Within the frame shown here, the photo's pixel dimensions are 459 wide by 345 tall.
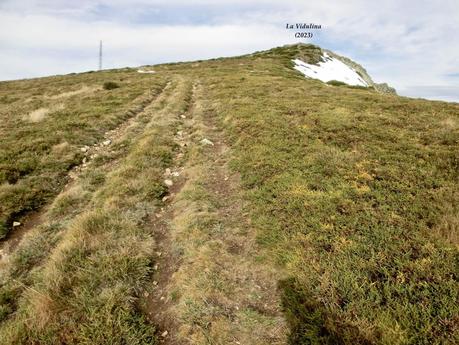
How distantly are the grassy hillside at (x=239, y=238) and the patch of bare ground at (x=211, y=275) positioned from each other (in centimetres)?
3

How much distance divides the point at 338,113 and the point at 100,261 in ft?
49.9

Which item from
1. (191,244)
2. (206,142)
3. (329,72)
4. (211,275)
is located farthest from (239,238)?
(329,72)

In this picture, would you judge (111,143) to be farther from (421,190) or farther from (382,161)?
(421,190)

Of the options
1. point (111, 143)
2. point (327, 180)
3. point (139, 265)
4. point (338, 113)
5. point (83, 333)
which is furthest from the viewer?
point (338, 113)

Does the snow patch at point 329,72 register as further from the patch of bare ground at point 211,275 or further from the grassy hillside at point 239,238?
the patch of bare ground at point 211,275

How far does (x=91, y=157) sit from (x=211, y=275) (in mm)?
10300

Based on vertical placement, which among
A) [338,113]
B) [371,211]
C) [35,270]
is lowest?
[35,270]

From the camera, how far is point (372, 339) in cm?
481

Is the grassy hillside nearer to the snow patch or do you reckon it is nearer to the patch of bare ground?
the patch of bare ground

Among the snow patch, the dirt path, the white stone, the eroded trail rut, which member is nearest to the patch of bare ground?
the eroded trail rut

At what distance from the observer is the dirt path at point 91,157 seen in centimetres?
854

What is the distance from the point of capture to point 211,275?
21.5 feet

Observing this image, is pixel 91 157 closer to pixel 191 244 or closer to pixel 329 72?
pixel 191 244

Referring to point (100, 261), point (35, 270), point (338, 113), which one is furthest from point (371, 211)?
point (338, 113)
